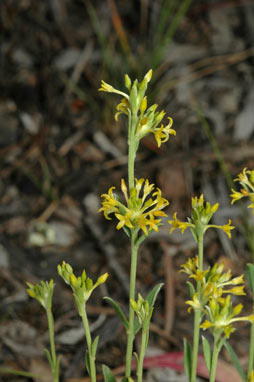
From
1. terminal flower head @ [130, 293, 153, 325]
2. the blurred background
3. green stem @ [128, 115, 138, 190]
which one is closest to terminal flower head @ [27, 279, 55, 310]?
terminal flower head @ [130, 293, 153, 325]

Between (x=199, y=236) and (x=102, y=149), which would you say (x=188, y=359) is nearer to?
(x=199, y=236)

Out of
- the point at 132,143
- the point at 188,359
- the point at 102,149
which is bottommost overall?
the point at 188,359

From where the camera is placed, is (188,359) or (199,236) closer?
(199,236)

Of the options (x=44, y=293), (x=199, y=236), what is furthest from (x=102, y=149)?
(x=199, y=236)

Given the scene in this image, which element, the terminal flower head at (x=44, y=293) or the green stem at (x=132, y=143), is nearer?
the green stem at (x=132, y=143)

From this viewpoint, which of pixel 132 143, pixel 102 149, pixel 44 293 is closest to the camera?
pixel 132 143

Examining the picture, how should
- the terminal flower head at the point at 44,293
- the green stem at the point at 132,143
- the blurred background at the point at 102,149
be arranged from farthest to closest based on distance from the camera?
1. the blurred background at the point at 102,149
2. the terminal flower head at the point at 44,293
3. the green stem at the point at 132,143

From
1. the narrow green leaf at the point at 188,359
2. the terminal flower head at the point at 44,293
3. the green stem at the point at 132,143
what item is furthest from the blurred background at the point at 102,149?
the green stem at the point at 132,143

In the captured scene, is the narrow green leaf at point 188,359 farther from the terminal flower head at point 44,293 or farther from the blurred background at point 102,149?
the blurred background at point 102,149

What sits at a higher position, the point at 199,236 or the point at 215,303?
the point at 199,236
